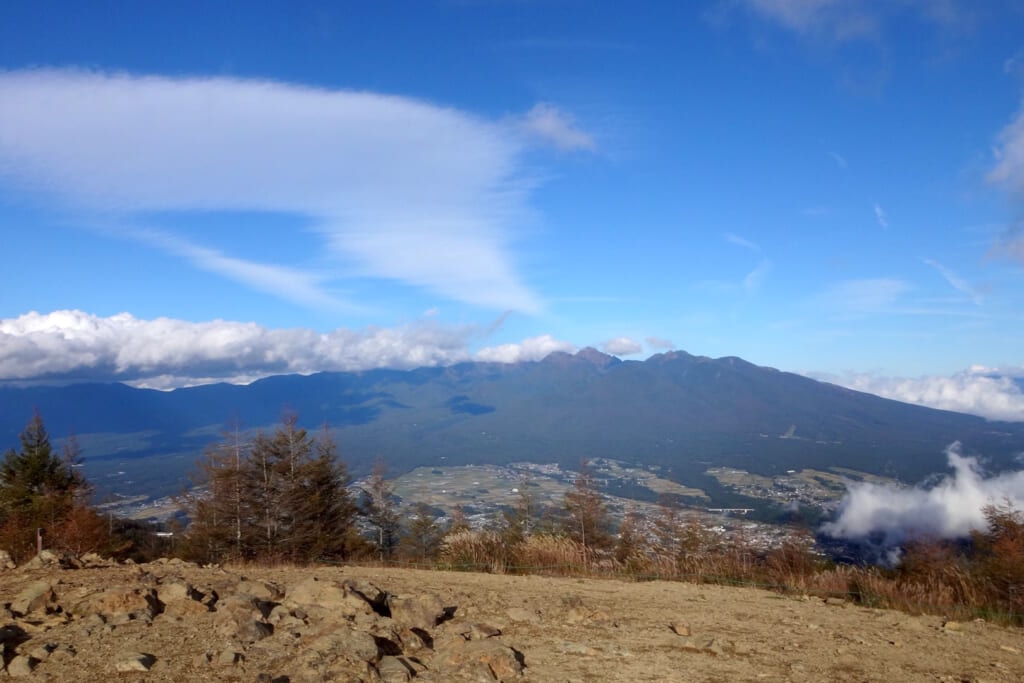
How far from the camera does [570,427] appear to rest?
16938 centimetres

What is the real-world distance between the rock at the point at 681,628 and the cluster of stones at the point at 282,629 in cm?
180

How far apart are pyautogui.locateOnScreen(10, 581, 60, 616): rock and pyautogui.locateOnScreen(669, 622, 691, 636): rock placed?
5878 mm

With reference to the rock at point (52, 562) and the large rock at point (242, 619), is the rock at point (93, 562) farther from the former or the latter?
the large rock at point (242, 619)

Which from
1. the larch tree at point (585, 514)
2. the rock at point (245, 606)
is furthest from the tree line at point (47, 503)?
the larch tree at point (585, 514)

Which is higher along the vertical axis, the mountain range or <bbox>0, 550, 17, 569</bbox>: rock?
<bbox>0, 550, 17, 569</bbox>: rock

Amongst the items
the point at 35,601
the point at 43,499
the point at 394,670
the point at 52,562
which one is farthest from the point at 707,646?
the point at 43,499

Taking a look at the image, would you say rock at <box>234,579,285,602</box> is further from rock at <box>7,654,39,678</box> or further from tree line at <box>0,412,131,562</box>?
tree line at <box>0,412,131,562</box>

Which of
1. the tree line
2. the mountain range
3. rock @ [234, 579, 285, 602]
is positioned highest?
rock @ [234, 579, 285, 602]

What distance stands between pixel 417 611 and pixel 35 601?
348 cm

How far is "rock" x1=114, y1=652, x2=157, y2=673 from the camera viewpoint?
4.58 metres

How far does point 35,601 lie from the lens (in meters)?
5.88

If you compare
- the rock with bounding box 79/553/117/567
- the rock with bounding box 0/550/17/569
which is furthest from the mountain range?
the rock with bounding box 0/550/17/569

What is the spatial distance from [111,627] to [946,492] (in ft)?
155

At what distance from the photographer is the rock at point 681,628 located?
635 cm
